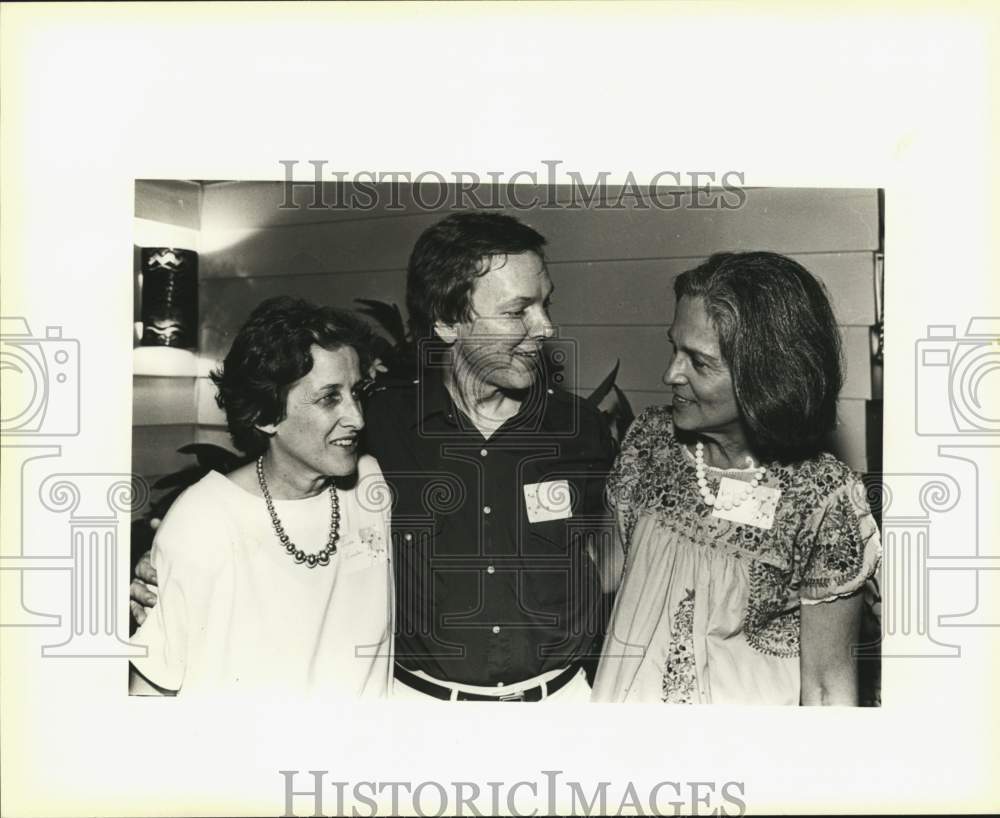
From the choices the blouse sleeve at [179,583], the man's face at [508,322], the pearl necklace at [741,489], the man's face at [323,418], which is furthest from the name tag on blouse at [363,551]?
the pearl necklace at [741,489]

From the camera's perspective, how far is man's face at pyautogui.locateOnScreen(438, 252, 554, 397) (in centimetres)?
162

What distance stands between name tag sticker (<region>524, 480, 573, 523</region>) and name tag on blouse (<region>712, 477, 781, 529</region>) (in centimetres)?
28

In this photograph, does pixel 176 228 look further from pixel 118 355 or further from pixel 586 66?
pixel 586 66

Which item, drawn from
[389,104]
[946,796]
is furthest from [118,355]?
[946,796]

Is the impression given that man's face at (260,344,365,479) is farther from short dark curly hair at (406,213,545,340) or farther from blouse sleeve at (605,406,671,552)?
blouse sleeve at (605,406,671,552)

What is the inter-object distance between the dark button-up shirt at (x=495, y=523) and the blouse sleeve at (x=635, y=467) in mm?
27

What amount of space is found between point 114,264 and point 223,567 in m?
0.63

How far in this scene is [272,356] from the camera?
5.36ft

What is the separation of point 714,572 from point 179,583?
1033 mm

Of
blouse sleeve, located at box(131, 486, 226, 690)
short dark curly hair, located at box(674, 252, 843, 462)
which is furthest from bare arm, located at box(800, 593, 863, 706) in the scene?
blouse sleeve, located at box(131, 486, 226, 690)

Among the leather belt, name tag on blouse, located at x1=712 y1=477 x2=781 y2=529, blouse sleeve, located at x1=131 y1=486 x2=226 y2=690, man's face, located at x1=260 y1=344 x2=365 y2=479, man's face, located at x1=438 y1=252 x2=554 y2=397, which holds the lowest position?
the leather belt

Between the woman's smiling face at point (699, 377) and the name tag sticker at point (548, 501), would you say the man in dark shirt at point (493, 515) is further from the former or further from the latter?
the woman's smiling face at point (699, 377)

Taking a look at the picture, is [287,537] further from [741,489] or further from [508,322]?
[741,489]

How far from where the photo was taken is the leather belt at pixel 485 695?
1650mm
